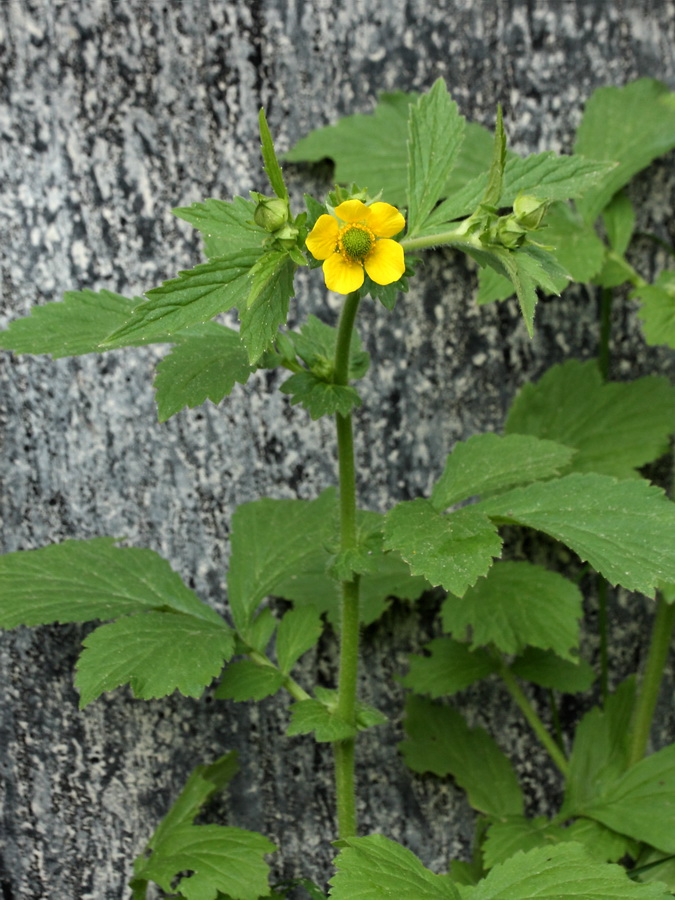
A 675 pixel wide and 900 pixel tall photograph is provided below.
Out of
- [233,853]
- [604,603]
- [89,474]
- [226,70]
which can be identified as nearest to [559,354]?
[604,603]

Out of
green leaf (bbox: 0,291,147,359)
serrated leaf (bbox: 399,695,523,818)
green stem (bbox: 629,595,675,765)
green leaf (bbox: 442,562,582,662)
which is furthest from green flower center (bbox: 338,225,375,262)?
green stem (bbox: 629,595,675,765)

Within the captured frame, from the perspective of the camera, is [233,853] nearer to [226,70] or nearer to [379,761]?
[379,761]

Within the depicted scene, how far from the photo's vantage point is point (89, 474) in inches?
61.6

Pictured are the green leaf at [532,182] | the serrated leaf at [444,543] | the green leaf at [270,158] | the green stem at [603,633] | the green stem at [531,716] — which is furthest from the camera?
the green stem at [603,633]

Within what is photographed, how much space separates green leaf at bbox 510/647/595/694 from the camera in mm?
1632

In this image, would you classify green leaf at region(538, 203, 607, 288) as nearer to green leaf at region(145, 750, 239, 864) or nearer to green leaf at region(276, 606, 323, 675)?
green leaf at region(276, 606, 323, 675)

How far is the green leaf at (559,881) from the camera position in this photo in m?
1.08

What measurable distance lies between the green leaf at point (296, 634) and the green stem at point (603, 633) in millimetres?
690

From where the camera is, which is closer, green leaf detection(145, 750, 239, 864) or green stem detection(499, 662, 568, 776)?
green leaf detection(145, 750, 239, 864)

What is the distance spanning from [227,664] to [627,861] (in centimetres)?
83

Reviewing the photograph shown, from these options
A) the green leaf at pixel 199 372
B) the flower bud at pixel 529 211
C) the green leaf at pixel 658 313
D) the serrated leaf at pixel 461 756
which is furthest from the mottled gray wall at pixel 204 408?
the flower bud at pixel 529 211

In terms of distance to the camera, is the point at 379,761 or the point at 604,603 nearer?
the point at 379,761

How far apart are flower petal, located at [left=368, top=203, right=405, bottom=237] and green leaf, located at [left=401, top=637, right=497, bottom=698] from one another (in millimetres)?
881

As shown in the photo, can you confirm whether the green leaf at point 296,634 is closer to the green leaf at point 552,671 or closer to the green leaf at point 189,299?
the green leaf at point 552,671
